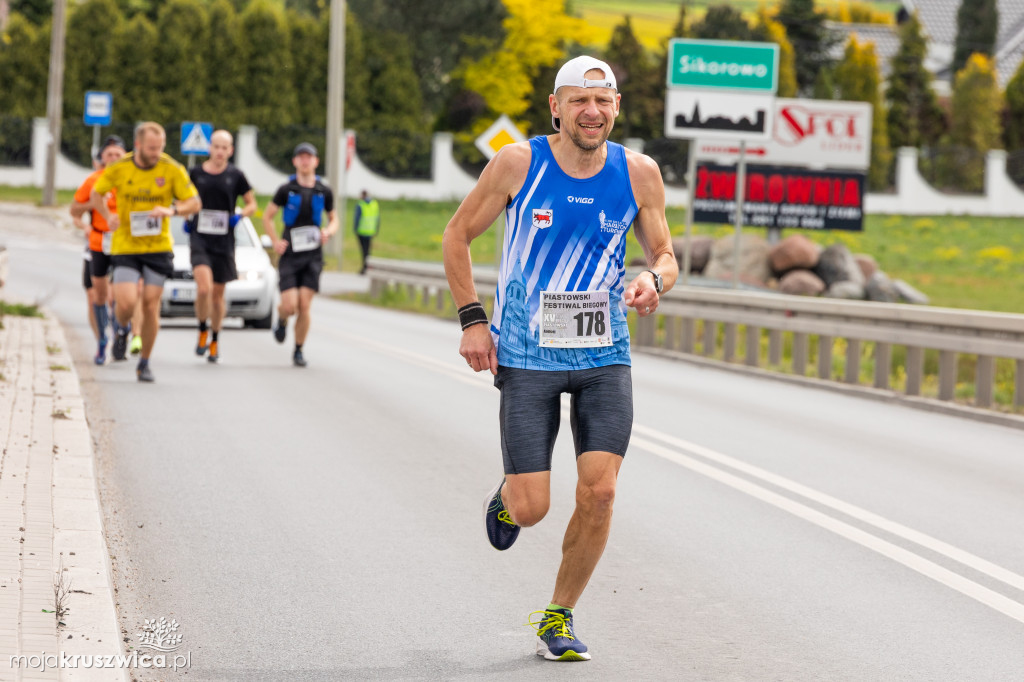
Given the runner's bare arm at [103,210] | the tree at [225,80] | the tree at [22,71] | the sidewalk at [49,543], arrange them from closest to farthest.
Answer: the sidewalk at [49,543] → the runner's bare arm at [103,210] → the tree at [22,71] → the tree at [225,80]

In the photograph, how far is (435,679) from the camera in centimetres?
521

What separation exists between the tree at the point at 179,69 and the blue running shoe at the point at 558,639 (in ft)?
179

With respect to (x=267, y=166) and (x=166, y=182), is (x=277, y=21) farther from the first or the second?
(x=166, y=182)

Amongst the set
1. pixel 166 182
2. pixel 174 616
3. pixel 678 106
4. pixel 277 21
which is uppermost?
pixel 277 21

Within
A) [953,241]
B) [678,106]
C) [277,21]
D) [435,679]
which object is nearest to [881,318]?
[678,106]

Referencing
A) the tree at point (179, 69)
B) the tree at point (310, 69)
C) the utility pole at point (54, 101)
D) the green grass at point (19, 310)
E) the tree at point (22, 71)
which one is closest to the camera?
the green grass at point (19, 310)

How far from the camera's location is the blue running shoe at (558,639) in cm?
548

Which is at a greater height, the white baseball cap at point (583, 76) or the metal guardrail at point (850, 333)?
the white baseball cap at point (583, 76)

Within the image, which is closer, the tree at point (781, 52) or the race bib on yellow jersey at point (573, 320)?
the race bib on yellow jersey at point (573, 320)

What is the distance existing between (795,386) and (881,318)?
4.77 ft

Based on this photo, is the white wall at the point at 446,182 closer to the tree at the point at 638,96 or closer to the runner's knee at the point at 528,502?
the tree at the point at 638,96

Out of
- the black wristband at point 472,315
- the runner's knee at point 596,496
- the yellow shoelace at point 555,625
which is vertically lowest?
the yellow shoelace at point 555,625

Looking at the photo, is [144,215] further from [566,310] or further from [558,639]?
[558,639]

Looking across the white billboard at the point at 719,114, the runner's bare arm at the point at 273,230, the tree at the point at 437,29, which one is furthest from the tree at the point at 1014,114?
the runner's bare arm at the point at 273,230
